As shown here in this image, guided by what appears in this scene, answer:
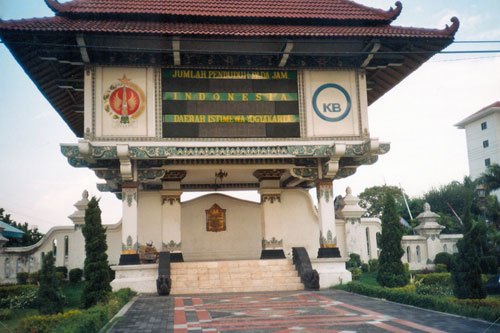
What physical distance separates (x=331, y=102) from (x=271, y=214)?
15.7 feet

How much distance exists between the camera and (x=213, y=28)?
1505 centimetres

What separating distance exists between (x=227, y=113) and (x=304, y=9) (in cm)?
446

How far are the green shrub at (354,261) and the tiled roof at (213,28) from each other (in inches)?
351

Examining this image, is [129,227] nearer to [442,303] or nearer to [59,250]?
[59,250]

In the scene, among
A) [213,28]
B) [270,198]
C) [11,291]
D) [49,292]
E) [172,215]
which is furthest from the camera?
[270,198]

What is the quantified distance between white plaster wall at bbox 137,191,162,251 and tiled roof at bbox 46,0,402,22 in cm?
703

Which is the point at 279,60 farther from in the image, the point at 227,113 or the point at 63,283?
the point at 63,283

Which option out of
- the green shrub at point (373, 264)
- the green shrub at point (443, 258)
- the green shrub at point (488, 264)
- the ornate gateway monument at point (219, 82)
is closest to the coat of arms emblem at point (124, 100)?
the ornate gateway monument at point (219, 82)

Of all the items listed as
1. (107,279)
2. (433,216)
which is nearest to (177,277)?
(107,279)

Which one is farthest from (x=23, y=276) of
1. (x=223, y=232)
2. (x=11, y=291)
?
(x=223, y=232)

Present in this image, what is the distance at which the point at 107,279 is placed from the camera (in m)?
12.4

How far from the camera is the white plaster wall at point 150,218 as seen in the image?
1881 centimetres

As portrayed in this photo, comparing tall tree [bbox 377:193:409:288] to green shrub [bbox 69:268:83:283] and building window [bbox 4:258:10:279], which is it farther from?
building window [bbox 4:258:10:279]

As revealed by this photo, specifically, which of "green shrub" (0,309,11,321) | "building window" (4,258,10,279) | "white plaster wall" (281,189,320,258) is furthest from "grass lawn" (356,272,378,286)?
"building window" (4,258,10,279)
